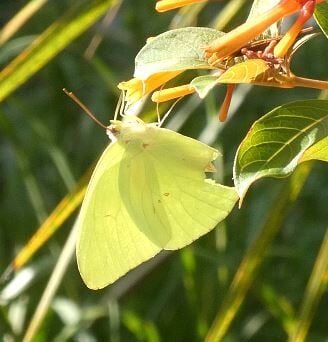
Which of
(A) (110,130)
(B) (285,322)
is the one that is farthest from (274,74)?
(B) (285,322)

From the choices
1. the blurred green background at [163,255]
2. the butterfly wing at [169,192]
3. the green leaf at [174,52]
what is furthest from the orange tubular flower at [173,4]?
the blurred green background at [163,255]

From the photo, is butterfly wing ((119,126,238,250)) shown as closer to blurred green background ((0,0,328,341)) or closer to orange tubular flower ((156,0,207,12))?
blurred green background ((0,0,328,341))

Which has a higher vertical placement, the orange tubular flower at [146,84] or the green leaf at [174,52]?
the green leaf at [174,52]

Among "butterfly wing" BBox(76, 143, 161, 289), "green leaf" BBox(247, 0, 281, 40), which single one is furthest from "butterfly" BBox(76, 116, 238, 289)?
"green leaf" BBox(247, 0, 281, 40)

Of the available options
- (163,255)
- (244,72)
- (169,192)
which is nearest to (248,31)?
(244,72)

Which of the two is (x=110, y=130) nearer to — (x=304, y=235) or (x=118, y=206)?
(x=118, y=206)

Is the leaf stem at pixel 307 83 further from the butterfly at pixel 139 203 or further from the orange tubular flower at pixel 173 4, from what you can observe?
the butterfly at pixel 139 203
